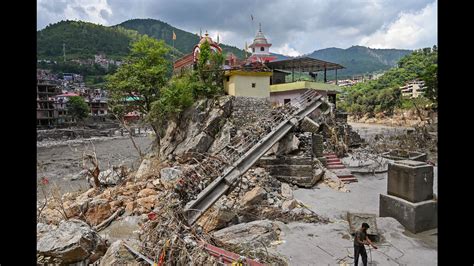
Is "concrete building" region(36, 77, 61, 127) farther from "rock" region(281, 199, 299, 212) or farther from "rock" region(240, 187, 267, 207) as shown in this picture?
"rock" region(281, 199, 299, 212)

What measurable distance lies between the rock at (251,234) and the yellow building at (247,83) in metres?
13.4

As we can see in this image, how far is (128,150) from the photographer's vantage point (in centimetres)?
4516

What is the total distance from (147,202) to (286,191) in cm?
609

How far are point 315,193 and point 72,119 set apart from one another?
6433 cm

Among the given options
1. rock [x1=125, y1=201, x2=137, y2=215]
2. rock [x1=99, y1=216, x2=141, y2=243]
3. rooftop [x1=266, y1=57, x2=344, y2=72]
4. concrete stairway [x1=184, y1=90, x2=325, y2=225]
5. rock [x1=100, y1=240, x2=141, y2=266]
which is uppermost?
rooftop [x1=266, y1=57, x2=344, y2=72]

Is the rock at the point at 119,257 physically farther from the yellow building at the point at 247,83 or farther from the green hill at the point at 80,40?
the green hill at the point at 80,40

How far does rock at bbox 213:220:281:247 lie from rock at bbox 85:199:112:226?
5252mm

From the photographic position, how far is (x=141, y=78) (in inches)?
845

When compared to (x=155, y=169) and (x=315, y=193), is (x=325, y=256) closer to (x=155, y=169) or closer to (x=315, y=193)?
(x=315, y=193)

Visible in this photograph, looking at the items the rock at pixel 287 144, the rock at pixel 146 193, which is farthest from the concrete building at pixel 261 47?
the rock at pixel 146 193

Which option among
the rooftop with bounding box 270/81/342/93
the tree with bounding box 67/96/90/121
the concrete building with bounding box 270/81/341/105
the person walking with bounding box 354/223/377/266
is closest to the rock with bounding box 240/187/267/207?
the person walking with bounding box 354/223/377/266

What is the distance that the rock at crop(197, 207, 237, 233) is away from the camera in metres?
9.07

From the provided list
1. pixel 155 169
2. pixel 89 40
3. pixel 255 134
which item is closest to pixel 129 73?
pixel 155 169

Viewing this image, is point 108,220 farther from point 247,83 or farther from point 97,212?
point 247,83
